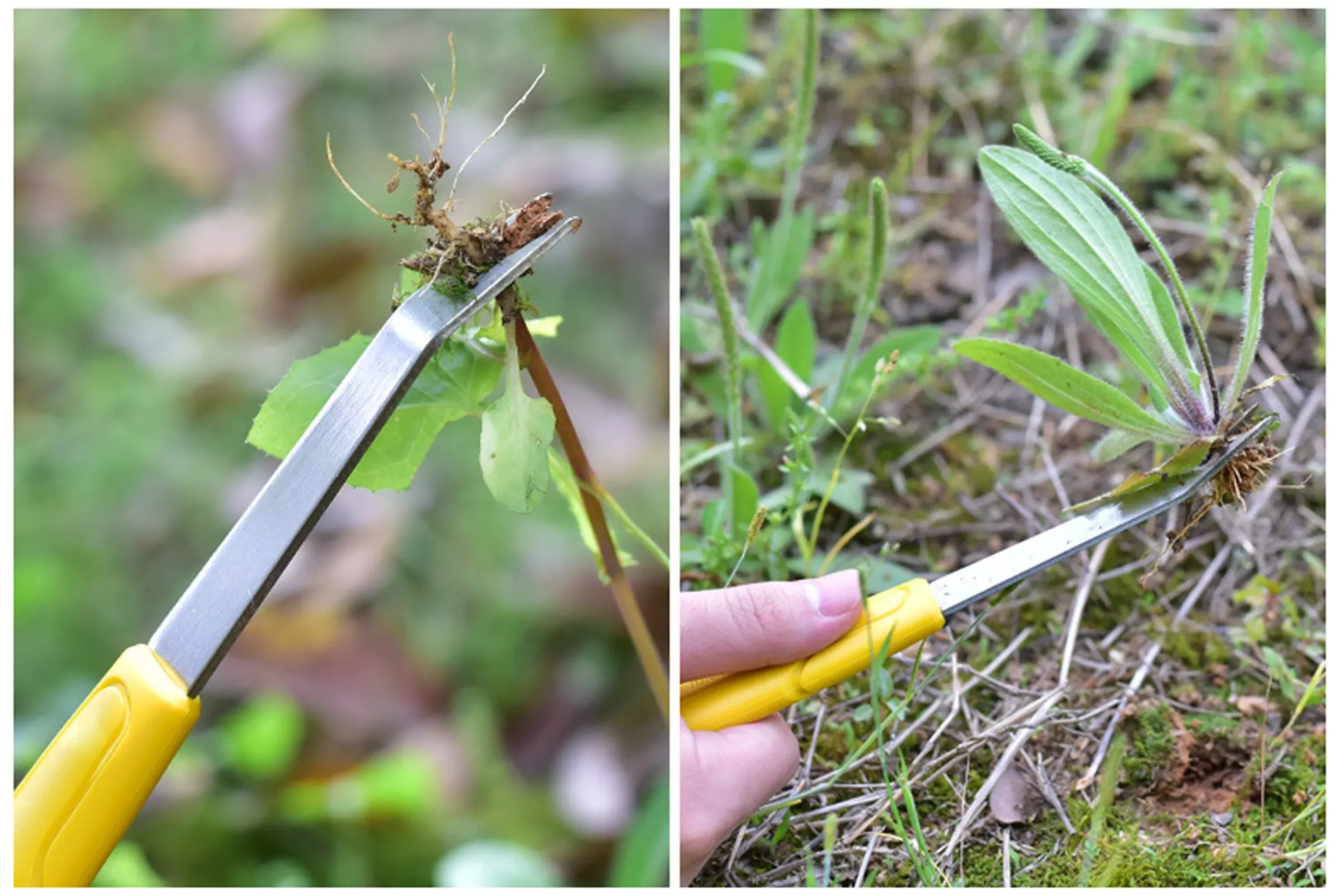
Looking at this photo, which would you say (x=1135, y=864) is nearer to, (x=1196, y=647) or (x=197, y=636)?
(x=1196, y=647)

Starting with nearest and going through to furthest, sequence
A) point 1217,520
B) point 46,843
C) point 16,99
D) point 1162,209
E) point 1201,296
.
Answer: point 46,843, point 1217,520, point 1201,296, point 1162,209, point 16,99

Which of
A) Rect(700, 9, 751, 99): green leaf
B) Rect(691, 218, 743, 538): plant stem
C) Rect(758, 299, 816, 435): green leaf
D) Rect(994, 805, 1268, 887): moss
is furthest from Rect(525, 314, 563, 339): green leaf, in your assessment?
Rect(700, 9, 751, 99): green leaf

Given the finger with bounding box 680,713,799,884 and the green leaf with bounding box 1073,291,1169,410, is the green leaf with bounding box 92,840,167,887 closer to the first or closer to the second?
the finger with bounding box 680,713,799,884

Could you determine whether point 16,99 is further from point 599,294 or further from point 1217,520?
point 1217,520

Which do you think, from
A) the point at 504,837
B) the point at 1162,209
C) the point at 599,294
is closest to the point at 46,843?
the point at 504,837

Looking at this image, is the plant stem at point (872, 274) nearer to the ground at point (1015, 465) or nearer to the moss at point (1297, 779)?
the ground at point (1015, 465)

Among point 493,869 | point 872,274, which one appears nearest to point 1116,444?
point 872,274
